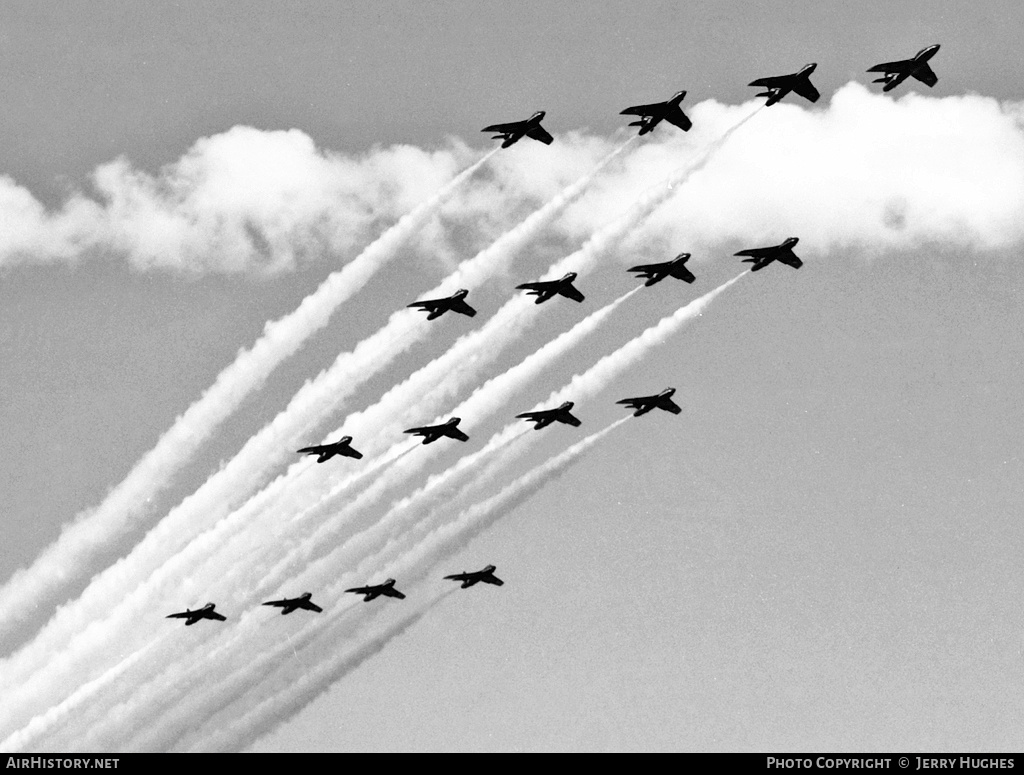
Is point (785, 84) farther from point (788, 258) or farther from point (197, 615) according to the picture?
point (197, 615)

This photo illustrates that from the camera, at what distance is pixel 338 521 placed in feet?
506

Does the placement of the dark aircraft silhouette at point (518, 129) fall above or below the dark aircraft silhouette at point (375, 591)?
above

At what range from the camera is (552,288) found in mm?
151875

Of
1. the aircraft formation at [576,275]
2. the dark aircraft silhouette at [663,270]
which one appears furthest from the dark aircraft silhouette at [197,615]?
the dark aircraft silhouette at [663,270]

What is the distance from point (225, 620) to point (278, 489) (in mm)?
9402

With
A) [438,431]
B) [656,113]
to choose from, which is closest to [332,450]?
[438,431]

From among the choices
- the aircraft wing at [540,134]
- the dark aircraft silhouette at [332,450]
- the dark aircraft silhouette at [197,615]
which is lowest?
the dark aircraft silhouette at [197,615]

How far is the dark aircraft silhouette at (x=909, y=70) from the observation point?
14575 cm

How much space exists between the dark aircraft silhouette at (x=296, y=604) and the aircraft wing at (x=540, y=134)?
3423 centimetres

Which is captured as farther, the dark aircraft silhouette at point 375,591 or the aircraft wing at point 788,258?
the dark aircraft silhouette at point 375,591

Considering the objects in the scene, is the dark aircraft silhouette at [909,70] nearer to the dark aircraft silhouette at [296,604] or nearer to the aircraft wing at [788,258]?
the aircraft wing at [788,258]

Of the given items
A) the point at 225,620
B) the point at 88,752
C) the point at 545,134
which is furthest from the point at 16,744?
the point at 545,134

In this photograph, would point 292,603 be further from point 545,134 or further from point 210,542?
point 545,134
